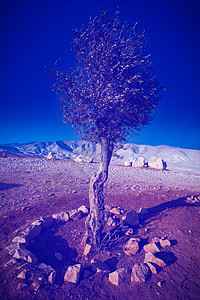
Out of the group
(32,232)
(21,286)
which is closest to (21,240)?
(32,232)

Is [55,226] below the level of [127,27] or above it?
below

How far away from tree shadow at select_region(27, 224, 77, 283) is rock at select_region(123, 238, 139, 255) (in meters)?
2.00

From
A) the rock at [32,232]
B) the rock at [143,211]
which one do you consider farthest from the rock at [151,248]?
the rock at [32,232]

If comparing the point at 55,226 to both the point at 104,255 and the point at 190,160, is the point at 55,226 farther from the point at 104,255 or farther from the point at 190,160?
the point at 190,160

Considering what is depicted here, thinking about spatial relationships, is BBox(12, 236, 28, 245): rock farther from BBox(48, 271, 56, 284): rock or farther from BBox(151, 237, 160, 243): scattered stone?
BBox(151, 237, 160, 243): scattered stone

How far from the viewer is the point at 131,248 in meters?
5.10

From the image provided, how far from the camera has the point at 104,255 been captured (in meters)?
5.03

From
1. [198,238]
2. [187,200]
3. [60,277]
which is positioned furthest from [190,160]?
[60,277]

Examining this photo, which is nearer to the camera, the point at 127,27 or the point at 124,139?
the point at 127,27

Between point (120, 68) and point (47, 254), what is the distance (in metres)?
8.20

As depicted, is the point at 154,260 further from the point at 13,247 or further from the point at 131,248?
the point at 13,247

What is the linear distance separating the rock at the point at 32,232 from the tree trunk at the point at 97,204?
2.06 meters

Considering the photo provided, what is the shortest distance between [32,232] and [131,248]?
4.12 meters

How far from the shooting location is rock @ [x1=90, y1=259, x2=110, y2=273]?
4241 millimetres
